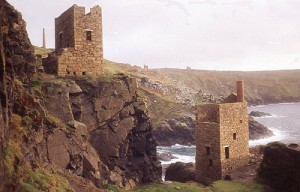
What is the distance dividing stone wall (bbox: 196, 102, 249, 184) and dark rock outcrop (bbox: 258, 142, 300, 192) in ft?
10.5

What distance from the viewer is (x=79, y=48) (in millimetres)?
28922

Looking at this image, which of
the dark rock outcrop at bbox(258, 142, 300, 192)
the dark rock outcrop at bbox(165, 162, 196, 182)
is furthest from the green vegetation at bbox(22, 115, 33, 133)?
the dark rock outcrop at bbox(165, 162, 196, 182)

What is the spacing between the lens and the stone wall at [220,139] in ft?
104

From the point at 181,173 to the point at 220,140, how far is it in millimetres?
7137

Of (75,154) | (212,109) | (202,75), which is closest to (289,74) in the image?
(202,75)

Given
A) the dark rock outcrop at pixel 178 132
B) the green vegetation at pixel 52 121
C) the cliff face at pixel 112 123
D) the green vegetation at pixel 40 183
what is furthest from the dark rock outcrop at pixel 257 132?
the green vegetation at pixel 40 183

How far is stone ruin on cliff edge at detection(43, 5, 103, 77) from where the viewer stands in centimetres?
2813

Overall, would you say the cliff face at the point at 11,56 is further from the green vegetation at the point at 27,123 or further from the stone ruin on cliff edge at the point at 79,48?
the stone ruin on cliff edge at the point at 79,48

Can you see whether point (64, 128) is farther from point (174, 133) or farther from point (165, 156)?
point (174, 133)

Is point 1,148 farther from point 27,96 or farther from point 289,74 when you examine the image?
point 289,74

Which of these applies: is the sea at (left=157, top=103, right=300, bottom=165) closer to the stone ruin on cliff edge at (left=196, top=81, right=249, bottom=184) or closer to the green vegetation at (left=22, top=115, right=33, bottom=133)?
the stone ruin on cliff edge at (left=196, top=81, right=249, bottom=184)

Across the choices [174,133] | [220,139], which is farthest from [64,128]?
[174,133]

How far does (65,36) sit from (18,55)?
33.7 ft

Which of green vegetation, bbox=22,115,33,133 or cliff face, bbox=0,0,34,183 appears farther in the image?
green vegetation, bbox=22,115,33,133
